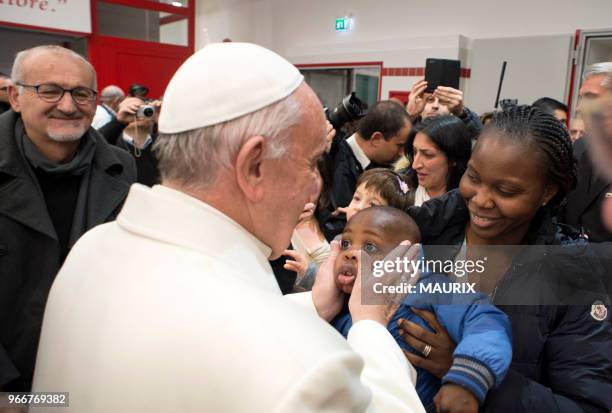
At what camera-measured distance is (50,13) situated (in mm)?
6770

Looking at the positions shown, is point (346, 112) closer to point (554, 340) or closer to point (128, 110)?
point (128, 110)

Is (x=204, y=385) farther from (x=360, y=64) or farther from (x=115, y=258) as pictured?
(x=360, y=64)

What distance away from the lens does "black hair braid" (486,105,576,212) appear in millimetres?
1266

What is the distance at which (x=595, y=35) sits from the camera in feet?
18.6

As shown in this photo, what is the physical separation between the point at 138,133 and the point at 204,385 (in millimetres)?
3781

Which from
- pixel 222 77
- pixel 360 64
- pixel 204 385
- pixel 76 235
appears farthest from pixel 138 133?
pixel 360 64

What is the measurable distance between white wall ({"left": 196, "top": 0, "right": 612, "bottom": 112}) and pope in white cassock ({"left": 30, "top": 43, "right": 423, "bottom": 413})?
6270 millimetres

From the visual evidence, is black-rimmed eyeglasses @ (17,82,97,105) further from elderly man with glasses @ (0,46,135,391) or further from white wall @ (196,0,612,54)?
white wall @ (196,0,612,54)

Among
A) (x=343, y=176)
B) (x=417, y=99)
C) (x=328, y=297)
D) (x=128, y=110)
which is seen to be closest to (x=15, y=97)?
(x=128, y=110)

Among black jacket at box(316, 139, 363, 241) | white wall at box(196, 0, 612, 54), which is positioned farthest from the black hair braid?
white wall at box(196, 0, 612, 54)

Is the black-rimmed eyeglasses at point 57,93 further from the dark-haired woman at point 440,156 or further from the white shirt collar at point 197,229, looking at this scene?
the dark-haired woman at point 440,156

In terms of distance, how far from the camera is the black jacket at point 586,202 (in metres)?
2.25

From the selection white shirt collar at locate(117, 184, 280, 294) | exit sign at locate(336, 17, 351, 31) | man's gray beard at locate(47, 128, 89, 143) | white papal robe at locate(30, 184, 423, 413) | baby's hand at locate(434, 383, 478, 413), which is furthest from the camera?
exit sign at locate(336, 17, 351, 31)

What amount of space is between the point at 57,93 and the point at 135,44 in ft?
23.1
